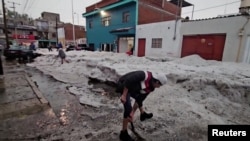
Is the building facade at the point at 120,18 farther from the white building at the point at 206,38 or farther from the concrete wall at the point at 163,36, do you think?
the white building at the point at 206,38

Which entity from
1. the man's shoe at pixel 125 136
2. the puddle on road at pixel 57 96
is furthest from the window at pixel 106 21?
the man's shoe at pixel 125 136

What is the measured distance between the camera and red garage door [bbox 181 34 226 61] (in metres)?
9.76

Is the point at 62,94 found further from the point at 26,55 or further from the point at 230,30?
the point at 26,55

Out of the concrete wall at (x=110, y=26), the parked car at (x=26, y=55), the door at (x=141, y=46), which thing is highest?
the concrete wall at (x=110, y=26)

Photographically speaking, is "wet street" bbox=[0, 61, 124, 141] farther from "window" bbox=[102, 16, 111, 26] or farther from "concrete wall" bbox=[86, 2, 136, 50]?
"window" bbox=[102, 16, 111, 26]

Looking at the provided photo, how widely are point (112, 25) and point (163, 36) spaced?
877cm

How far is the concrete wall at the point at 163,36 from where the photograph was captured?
12156 mm

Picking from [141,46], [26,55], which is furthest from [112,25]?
[26,55]

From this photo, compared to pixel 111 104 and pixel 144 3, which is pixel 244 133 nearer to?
pixel 111 104

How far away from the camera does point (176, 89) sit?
5.41 meters

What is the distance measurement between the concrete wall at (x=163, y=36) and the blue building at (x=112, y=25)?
2054mm

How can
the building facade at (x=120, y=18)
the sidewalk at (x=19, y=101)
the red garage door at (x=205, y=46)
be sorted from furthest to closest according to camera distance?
the building facade at (x=120, y=18) → the red garage door at (x=205, y=46) → the sidewalk at (x=19, y=101)

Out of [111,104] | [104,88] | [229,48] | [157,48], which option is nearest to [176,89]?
[111,104]

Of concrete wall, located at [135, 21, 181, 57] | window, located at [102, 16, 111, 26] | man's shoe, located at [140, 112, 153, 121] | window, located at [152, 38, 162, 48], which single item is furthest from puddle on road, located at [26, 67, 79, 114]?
window, located at [102, 16, 111, 26]
